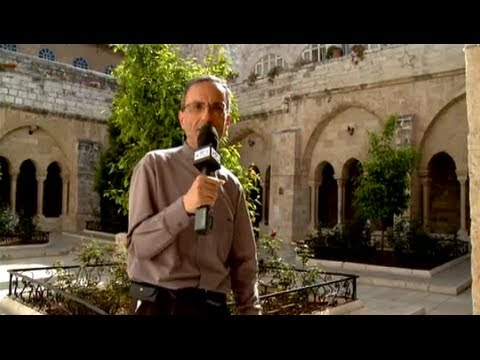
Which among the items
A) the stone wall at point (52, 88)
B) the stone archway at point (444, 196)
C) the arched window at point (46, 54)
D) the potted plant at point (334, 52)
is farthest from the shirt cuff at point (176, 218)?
the arched window at point (46, 54)

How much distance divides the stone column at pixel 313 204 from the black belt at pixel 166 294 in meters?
11.6

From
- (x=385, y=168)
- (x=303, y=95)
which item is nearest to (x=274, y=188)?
(x=303, y=95)

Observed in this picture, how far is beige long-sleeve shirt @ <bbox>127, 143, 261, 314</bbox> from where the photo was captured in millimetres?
1321

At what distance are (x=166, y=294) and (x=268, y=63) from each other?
19.8 meters

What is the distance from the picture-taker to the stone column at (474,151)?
2.03 metres

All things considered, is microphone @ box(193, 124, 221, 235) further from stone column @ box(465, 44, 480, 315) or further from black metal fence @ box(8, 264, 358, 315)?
black metal fence @ box(8, 264, 358, 315)

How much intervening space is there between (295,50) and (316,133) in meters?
7.62

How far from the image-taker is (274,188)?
43.3ft

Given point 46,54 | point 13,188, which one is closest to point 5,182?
point 13,188

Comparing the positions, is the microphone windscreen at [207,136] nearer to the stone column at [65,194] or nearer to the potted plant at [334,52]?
the potted plant at [334,52]

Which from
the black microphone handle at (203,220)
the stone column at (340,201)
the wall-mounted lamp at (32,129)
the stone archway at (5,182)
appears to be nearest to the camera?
the black microphone handle at (203,220)

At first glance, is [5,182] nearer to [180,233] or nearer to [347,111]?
[347,111]

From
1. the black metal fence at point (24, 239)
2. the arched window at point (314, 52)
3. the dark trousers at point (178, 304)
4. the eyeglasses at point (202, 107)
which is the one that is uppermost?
the arched window at point (314, 52)
